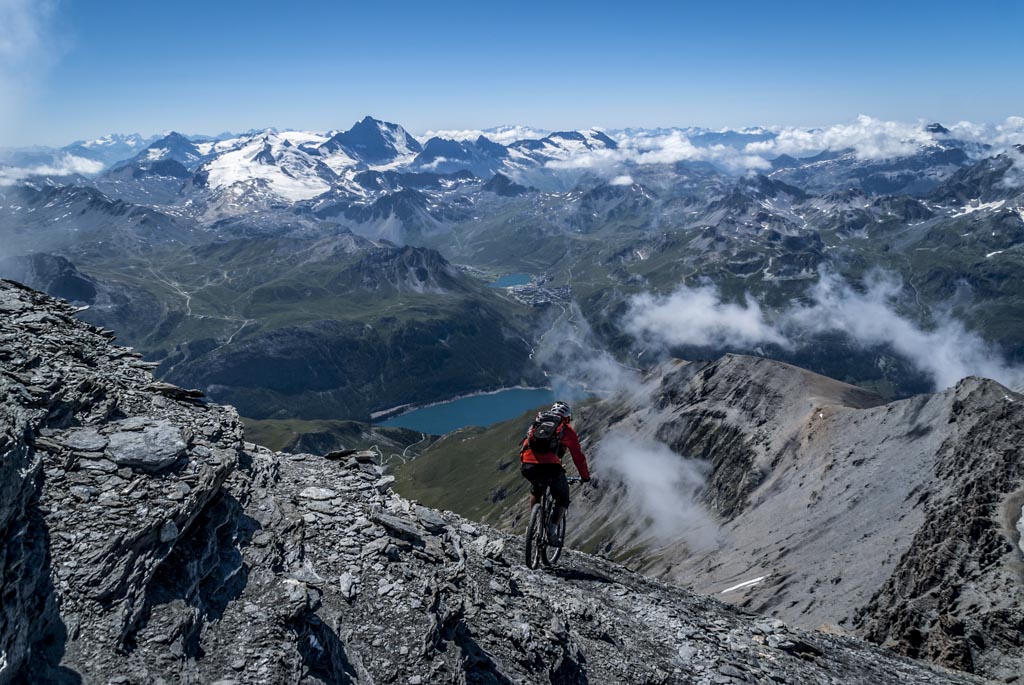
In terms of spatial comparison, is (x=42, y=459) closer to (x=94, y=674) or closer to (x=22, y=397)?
(x=22, y=397)

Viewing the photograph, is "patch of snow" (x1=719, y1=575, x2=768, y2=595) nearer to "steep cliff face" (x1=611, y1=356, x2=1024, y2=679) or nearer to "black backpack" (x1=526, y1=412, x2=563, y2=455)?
"steep cliff face" (x1=611, y1=356, x2=1024, y2=679)

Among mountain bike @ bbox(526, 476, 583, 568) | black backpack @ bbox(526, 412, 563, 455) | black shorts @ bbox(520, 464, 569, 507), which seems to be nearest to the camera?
black backpack @ bbox(526, 412, 563, 455)

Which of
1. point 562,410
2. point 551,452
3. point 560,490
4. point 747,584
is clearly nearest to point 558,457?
point 551,452

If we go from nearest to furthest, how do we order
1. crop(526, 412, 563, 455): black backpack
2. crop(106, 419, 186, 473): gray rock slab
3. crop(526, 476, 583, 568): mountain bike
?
crop(106, 419, 186, 473): gray rock slab < crop(526, 412, 563, 455): black backpack < crop(526, 476, 583, 568): mountain bike

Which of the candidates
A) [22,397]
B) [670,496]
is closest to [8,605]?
[22,397]

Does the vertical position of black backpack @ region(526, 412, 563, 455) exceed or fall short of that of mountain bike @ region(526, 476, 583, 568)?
it exceeds it

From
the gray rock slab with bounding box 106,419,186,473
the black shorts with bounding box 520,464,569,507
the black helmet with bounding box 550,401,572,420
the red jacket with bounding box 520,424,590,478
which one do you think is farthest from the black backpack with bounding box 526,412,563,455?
the gray rock slab with bounding box 106,419,186,473

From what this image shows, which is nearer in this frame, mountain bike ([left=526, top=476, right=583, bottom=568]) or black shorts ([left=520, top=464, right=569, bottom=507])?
black shorts ([left=520, top=464, right=569, bottom=507])
